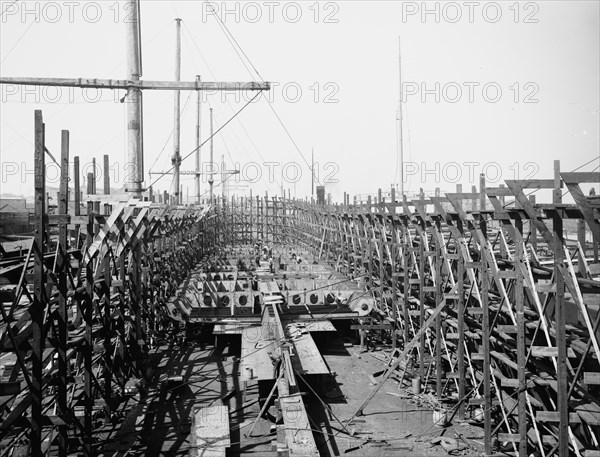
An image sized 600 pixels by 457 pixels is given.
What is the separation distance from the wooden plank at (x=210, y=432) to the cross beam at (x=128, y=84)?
10.2 meters

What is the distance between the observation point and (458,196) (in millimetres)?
10594

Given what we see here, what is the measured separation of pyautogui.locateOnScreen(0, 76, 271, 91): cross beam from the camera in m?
16.3

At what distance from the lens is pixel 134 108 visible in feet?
53.8

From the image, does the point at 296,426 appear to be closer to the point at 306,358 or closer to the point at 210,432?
the point at 210,432

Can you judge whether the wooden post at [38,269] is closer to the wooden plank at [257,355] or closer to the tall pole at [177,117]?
the wooden plank at [257,355]

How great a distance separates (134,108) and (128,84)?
713 mm

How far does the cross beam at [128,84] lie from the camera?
16.3m

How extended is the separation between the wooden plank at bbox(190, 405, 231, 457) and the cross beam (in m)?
10.2

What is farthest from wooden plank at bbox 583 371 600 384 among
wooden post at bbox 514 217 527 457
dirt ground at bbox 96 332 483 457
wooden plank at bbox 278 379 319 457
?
wooden plank at bbox 278 379 319 457

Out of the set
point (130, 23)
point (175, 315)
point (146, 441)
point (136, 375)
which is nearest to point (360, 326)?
point (175, 315)

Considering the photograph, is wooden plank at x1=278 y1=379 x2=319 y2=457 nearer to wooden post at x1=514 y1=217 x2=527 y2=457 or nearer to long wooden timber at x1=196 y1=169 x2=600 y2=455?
long wooden timber at x1=196 y1=169 x2=600 y2=455

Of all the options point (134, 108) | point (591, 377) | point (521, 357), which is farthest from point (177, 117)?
point (591, 377)

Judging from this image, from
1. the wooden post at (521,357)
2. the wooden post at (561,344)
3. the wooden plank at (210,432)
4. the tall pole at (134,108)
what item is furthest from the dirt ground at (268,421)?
the tall pole at (134,108)

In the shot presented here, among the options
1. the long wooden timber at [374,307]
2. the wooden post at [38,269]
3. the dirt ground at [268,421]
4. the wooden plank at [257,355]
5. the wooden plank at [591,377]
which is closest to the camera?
the wooden post at [38,269]
